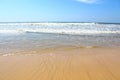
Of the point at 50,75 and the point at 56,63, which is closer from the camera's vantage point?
the point at 50,75

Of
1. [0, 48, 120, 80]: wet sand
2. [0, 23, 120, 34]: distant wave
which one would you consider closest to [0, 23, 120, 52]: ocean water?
[0, 23, 120, 34]: distant wave

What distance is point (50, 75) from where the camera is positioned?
163 inches

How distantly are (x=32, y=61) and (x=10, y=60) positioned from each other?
2.41 ft

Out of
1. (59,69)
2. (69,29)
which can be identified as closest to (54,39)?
(59,69)

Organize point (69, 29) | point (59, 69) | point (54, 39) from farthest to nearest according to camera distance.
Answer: point (69, 29)
point (54, 39)
point (59, 69)

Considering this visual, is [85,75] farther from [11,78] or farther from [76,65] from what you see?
[11,78]

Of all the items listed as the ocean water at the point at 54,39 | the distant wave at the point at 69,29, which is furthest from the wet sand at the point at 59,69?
the distant wave at the point at 69,29

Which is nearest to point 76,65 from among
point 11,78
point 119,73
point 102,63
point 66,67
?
point 66,67

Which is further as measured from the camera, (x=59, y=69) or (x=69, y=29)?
→ (x=69, y=29)

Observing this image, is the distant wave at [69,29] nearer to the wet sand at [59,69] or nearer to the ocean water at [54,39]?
the ocean water at [54,39]

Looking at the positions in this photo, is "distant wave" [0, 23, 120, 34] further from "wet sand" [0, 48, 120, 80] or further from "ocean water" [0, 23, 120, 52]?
"wet sand" [0, 48, 120, 80]

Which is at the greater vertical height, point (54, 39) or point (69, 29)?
point (54, 39)

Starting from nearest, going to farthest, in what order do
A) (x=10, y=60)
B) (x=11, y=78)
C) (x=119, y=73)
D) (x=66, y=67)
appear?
(x=11, y=78)
(x=119, y=73)
(x=66, y=67)
(x=10, y=60)

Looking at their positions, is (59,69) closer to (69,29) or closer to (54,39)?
(54,39)
